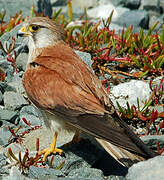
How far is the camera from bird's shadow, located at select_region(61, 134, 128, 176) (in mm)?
Answer: 4781

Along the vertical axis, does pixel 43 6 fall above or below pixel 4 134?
above

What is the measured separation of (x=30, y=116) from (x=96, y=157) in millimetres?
1300

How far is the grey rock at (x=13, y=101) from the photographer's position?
19.0 ft

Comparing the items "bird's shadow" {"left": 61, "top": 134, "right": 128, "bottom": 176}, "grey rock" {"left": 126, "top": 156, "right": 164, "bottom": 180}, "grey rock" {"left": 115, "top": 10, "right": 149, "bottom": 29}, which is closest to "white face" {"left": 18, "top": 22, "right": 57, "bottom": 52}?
"bird's shadow" {"left": 61, "top": 134, "right": 128, "bottom": 176}

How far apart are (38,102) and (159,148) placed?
1428mm

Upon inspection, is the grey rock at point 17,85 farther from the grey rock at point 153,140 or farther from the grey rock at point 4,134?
the grey rock at point 153,140

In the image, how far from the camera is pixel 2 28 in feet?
25.3

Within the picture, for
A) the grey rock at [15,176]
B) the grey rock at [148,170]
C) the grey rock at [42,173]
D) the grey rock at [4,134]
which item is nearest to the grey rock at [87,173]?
the grey rock at [42,173]

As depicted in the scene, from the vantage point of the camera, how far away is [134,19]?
9375 millimetres

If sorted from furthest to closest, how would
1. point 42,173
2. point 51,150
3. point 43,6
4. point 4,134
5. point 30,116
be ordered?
1. point 43,6
2. point 30,116
3. point 4,134
4. point 51,150
5. point 42,173

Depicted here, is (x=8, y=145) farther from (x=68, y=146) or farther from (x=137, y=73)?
(x=137, y=73)

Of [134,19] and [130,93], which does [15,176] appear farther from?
[134,19]

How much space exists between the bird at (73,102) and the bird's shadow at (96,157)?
0.52ft

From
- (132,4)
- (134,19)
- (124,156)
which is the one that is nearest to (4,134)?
(124,156)
